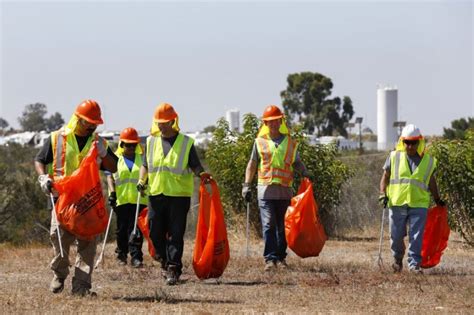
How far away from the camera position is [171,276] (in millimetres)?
11570

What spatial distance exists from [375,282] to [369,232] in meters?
10.5

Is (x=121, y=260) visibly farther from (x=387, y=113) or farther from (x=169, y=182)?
(x=387, y=113)

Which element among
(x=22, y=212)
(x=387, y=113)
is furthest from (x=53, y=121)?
(x=22, y=212)

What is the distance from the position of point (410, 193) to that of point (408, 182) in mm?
139

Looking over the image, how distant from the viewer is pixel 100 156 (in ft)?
34.8

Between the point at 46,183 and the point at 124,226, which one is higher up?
the point at 46,183

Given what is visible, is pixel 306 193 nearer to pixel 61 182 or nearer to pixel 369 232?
pixel 61 182

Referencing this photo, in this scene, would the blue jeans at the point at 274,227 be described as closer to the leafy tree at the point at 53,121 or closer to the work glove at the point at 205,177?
the work glove at the point at 205,177

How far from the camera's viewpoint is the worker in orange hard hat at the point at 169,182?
1169cm

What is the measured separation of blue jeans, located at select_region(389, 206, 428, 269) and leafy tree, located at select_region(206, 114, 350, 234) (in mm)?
6346

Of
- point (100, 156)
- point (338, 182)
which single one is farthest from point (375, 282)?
point (338, 182)

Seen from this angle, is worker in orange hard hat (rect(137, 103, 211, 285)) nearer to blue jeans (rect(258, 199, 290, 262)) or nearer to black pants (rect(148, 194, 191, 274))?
black pants (rect(148, 194, 191, 274))

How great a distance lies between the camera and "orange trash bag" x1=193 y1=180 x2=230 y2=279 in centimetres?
1173

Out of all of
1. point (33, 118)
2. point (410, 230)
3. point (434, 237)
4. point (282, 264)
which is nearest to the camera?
point (410, 230)
